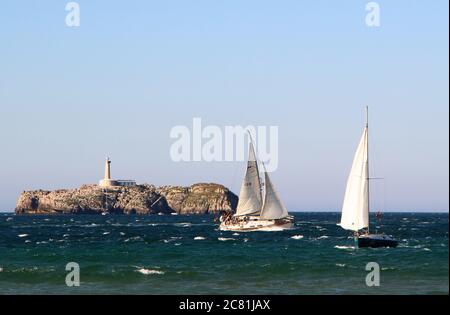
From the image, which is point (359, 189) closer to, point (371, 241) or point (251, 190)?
point (371, 241)

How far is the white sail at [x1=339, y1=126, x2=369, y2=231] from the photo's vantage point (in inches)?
3046

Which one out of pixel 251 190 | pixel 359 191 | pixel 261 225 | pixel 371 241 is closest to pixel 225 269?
pixel 359 191

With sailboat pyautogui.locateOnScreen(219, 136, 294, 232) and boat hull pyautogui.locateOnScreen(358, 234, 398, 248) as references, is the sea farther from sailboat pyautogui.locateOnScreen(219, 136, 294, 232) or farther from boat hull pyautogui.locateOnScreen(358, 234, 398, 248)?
sailboat pyautogui.locateOnScreen(219, 136, 294, 232)

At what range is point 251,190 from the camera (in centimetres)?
12700

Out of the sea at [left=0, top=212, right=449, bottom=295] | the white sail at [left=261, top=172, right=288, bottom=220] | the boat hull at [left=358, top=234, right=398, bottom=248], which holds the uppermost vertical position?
the white sail at [left=261, top=172, right=288, bottom=220]

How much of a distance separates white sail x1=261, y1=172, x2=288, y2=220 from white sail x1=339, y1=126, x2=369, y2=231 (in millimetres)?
44974

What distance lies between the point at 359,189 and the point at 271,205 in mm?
49784

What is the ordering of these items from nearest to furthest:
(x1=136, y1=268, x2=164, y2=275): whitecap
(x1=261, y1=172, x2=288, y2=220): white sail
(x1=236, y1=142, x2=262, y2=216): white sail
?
(x1=136, y1=268, x2=164, y2=275): whitecap, (x1=261, y1=172, x2=288, y2=220): white sail, (x1=236, y1=142, x2=262, y2=216): white sail

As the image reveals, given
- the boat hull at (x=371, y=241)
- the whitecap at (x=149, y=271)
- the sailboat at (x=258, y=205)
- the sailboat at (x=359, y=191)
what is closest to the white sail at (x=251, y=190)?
the sailboat at (x=258, y=205)

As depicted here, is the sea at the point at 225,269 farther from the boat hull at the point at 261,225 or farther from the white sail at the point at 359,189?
the boat hull at the point at 261,225

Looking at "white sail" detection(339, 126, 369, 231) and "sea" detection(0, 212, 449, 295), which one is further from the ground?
"white sail" detection(339, 126, 369, 231)

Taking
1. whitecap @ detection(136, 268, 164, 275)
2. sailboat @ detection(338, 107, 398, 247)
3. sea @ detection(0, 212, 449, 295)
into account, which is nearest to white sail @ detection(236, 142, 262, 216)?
sea @ detection(0, 212, 449, 295)

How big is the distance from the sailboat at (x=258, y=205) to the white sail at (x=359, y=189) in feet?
147
